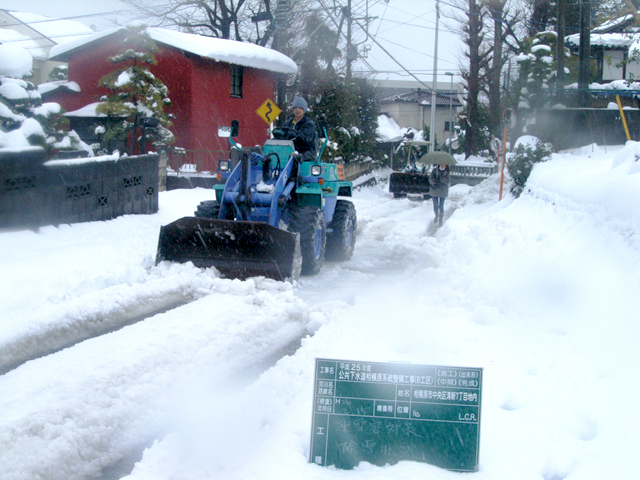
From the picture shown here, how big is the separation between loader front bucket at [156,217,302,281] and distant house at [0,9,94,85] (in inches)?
1490

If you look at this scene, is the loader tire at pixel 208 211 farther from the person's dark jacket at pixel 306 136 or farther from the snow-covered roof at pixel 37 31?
the snow-covered roof at pixel 37 31

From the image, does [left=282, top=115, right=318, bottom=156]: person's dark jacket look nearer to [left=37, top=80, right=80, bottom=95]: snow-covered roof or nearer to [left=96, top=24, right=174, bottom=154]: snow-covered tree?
[left=96, top=24, right=174, bottom=154]: snow-covered tree

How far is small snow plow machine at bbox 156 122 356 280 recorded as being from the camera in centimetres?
790

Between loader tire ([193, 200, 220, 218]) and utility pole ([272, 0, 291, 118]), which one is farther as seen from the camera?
utility pole ([272, 0, 291, 118])

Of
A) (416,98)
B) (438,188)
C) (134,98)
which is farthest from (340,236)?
(416,98)

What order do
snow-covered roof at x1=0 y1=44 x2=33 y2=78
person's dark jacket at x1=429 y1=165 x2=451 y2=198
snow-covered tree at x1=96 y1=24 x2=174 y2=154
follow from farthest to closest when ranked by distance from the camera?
snow-covered tree at x1=96 y1=24 x2=174 y2=154, person's dark jacket at x1=429 y1=165 x2=451 y2=198, snow-covered roof at x1=0 y1=44 x2=33 y2=78

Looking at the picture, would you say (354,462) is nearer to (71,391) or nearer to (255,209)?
(71,391)

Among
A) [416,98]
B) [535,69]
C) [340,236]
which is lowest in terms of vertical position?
[340,236]

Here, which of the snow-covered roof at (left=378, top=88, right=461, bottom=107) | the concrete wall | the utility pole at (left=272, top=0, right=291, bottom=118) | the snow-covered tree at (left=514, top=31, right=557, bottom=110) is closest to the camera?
the concrete wall

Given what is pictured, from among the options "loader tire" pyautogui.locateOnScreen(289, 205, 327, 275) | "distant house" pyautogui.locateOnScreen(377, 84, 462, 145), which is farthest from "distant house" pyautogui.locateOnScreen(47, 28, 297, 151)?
"distant house" pyautogui.locateOnScreen(377, 84, 462, 145)

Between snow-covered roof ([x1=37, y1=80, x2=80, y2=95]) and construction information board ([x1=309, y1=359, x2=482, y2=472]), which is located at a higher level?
snow-covered roof ([x1=37, y1=80, x2=80, y2=95])

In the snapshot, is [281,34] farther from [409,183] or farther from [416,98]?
[416,98]

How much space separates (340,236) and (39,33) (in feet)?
150

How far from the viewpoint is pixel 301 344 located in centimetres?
585
